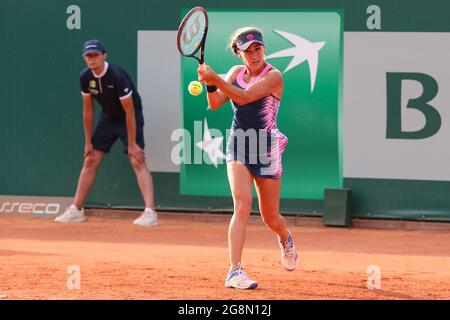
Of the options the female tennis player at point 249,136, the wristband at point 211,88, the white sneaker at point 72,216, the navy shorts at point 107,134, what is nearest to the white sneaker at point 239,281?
the female tennis player at point 249,136

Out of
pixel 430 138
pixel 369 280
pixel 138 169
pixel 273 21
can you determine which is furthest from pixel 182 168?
pixel 369 280

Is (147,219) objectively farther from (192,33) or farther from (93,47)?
(192,33)

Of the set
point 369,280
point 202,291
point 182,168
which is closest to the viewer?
point 202,291

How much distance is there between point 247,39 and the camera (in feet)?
23.4

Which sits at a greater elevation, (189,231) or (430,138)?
(430,138)

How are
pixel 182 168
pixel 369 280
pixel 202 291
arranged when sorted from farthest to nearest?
pixel 182 168 < pixel 369 280 < pixel 202 291

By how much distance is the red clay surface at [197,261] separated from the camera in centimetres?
721

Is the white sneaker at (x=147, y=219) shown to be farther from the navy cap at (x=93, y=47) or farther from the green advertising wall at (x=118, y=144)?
the navy cap at (x=93, y=47)

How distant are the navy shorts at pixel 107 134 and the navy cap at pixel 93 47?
0.79 m

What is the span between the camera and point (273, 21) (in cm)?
1092

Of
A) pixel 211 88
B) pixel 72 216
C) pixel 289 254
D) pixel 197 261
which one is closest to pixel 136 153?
pixel 72 216

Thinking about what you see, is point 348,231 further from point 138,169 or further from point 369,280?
point 369,280

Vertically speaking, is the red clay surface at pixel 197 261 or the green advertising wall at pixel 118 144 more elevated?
the green advertising wall at pixel 118 144

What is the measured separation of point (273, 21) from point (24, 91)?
2825mm
